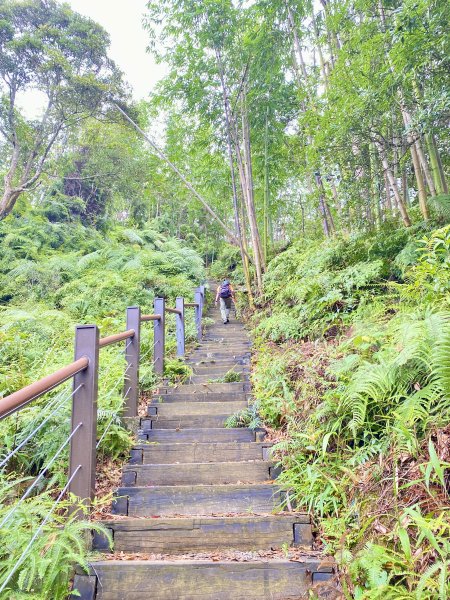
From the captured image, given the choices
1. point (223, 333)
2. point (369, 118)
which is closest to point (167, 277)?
point (223, 333)

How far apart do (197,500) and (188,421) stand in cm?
119

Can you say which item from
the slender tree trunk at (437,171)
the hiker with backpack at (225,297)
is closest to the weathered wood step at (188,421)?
the slender tree trunk at (437,171)

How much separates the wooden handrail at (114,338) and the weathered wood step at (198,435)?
0.89 m

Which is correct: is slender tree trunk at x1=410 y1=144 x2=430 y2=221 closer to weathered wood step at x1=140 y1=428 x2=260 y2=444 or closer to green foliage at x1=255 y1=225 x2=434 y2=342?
green foliage at x1=255 y1=225 x2=434 y2=342

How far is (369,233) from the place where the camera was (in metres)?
5.86

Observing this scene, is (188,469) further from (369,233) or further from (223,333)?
(223,333)

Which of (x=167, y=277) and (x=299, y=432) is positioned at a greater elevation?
(x=167, y=277)

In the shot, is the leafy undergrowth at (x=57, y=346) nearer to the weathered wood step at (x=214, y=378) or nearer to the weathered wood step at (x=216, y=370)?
the weathered wood step at (x=214, y=378)

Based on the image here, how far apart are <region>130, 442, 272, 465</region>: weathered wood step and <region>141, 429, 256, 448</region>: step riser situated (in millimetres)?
231

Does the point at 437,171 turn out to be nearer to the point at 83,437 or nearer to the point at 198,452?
the point at 198,452

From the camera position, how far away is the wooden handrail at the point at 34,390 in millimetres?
1250

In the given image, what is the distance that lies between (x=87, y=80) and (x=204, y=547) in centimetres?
1217

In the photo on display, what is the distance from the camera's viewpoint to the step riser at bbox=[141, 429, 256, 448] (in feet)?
10.3

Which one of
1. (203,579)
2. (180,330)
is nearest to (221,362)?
(180,330)
